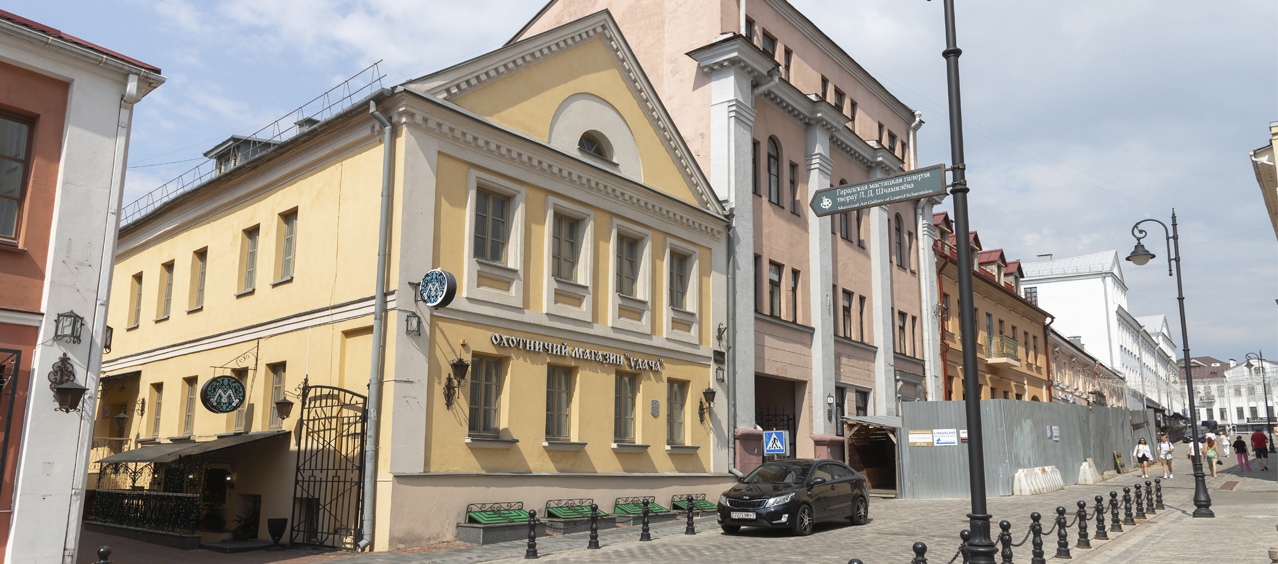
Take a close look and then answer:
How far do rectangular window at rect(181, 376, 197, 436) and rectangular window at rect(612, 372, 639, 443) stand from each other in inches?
369

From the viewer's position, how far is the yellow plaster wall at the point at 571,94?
1869 centimetres

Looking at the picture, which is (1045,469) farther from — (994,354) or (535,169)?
(535,169)

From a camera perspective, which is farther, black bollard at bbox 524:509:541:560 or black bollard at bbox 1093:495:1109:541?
black bollard at bbox 1093:495:1109:541

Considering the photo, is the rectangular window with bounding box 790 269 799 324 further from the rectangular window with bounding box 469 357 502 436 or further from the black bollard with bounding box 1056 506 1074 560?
the black bollard with bounding box 1056 506 1074 560

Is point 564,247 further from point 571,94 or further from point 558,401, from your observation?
point 571,94

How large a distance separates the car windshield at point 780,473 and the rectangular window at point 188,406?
12.3 meters

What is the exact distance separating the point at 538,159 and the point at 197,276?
9.19 metres

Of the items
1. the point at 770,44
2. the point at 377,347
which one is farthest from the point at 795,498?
the point at 770,44

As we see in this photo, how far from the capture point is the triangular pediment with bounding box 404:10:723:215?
18312 millimetres

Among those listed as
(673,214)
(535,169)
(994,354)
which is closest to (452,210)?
(535,169)

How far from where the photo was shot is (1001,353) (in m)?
42.0

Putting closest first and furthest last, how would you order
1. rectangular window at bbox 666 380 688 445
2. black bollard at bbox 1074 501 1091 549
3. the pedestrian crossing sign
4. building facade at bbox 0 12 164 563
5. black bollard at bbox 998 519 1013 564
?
building facade at bbox 0 12 164 563 → black bollard at bbox 998 519 1013 564 → black bollard at bbox 1074 501 1091 549 → rectangular window at bbox 666 380 688 445 → the pedestrian crossing sign

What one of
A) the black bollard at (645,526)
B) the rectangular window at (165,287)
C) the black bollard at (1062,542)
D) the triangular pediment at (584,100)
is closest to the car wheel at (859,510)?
the black bollard at (645,526)

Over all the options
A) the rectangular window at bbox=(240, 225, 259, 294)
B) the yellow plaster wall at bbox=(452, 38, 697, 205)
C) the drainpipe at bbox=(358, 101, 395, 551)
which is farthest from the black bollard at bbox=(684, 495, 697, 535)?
the rectangular window at bbox=(240, 225, 259, 294)
